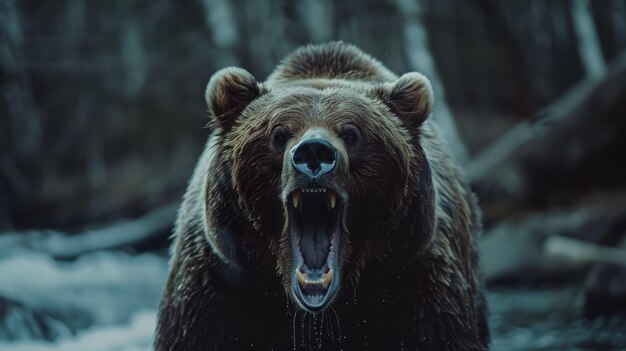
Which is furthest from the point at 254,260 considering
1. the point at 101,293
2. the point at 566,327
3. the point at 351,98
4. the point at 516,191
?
the point at 516,191

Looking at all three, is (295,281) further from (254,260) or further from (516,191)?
(516,191)

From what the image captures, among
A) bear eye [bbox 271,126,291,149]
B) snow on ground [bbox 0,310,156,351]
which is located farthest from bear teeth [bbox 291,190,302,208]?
snow on ground [bbox 0,310,156,351]

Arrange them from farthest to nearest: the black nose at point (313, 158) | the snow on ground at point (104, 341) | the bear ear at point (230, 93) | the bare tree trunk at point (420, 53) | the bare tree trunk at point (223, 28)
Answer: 1. the bare tree trunk at point (223, 28)
2. the bare tree trunk at point (420, 53)
3. the snow on ground at point (104, 341)
4. the bear ear at point (230, 93)
5. the black nose at point (313, 158)

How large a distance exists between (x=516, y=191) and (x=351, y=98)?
758 centimetres

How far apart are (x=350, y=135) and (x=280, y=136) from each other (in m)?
0.30

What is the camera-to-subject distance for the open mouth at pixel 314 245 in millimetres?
3920

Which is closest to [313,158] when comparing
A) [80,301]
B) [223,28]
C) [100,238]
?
[80,301]

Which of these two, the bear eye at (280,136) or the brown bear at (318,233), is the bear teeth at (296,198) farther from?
the bear eye at (280,136)

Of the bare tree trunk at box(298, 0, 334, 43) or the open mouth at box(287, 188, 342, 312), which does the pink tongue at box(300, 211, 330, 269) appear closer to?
the open mouth at box(287, 188, 342, 312)

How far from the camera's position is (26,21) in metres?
16.0

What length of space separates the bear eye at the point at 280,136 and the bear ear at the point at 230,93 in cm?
42

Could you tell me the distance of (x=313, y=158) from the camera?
369 centimetres

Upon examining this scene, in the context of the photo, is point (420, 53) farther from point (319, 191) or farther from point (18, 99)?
point (319, 191)

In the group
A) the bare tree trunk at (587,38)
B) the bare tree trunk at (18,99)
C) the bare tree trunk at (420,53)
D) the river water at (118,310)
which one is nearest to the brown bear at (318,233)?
the river water at (118,310)
